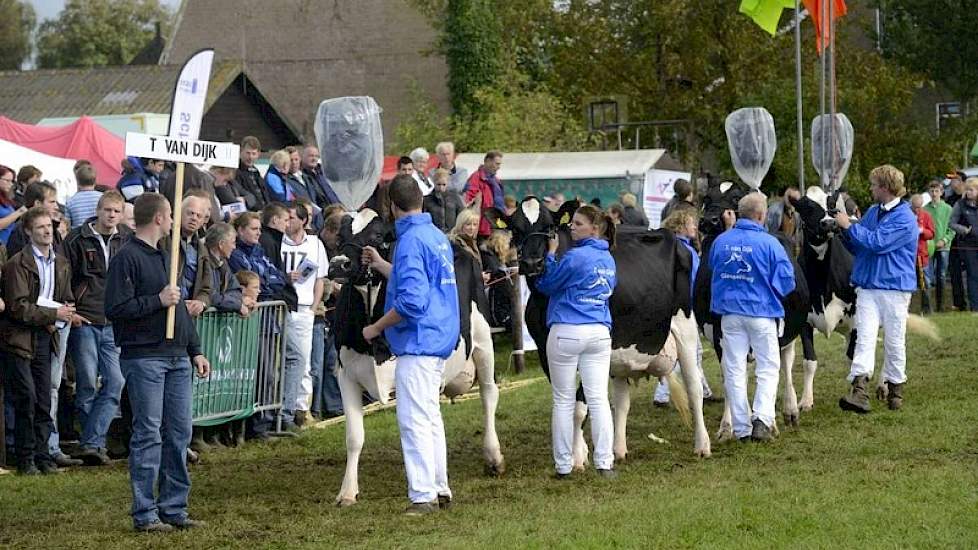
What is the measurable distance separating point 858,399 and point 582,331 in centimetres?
412

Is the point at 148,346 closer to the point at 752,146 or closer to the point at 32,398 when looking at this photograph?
the point at 32,398

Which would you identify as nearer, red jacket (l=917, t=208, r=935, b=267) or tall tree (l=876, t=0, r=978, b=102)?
red jacket (l=917, t=208, r=935, b=267)

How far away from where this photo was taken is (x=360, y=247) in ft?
34.9

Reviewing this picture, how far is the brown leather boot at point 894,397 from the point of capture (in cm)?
1437

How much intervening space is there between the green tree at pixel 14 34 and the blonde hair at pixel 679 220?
82.0m

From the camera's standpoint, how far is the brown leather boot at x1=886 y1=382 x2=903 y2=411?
47.1 feet

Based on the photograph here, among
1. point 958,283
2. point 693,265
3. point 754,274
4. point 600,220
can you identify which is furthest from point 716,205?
point 958,283

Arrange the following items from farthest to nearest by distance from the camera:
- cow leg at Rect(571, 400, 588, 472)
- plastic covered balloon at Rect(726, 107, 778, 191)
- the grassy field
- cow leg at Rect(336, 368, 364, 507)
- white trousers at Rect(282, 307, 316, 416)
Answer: plastic covered balloon at Rect(726, 107, 778, 191)
white trousers at Rect(282, 307, 316, 416)
cow leg at Rect(571, 400, 588, 472)
cow leg at Rect(336, 368, 364, 507)
the grassy field

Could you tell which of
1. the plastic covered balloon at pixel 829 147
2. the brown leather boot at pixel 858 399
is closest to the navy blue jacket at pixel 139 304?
the brown leather boot at pixel 858 399

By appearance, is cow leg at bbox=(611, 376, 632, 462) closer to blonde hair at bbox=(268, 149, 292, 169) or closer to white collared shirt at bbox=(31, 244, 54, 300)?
white collared shirt at bbox=(31, 244, 54, 300)

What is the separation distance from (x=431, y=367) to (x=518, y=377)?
9.49 metres

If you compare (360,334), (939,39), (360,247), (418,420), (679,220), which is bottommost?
(418,420)

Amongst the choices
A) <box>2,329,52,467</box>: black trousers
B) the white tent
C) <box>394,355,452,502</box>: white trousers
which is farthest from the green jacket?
<box>394,355,452,502</box>: white trousers

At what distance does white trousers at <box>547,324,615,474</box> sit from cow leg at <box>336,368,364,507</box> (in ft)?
4.74
